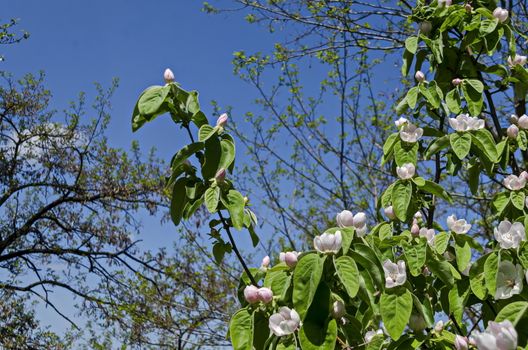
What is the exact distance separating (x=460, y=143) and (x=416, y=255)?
0.47 metres

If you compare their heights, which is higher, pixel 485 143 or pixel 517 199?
pixel 485 143

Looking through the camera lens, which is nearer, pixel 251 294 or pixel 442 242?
pixel 251 294

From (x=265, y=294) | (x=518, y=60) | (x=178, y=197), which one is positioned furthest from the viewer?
(x=518, y=60)

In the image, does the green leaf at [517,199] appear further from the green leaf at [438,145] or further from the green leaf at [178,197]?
the green leaf at [178,197]

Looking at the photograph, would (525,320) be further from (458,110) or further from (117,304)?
(117,304)

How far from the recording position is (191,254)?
7.41 metres

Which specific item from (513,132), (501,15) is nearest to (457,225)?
(513,132)

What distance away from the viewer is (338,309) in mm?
1388

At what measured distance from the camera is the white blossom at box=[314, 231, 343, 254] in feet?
4.24

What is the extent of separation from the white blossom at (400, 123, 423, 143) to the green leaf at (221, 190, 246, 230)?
0.72 m

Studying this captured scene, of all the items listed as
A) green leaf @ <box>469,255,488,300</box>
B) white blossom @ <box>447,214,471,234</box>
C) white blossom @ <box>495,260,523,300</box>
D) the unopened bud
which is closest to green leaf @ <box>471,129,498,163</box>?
white blossom @ <box>447,214,471,234</box>

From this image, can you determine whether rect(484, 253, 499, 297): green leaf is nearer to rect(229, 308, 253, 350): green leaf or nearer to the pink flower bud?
rect(229, 308, 253, 350): green leaf

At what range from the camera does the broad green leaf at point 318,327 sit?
126 centimetres

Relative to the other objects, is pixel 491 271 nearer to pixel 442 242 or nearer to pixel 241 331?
pixel 442 242
